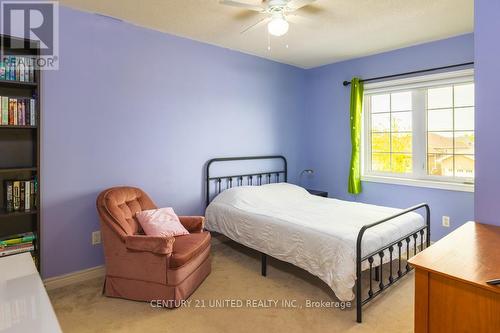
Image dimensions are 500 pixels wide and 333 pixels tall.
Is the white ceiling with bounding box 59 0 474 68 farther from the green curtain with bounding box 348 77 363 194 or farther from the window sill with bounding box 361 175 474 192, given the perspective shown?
the window sill with bounding box 361 175 474 192

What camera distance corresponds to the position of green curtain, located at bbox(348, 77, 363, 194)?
4121mm

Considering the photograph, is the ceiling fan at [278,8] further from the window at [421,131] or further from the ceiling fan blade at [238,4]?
the window at [421,131]

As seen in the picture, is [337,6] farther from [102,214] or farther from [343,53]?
[102,214]

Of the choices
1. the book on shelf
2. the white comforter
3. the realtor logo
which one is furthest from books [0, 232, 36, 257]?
the white comforter

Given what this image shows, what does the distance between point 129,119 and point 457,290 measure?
2953mm

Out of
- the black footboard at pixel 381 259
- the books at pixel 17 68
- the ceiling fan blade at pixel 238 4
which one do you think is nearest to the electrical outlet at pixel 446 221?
the black footboard at pixel 381 259

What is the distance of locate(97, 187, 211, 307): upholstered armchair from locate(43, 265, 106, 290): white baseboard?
1.52 ft

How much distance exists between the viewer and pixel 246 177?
412 cm

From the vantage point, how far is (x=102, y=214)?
8.29 ft

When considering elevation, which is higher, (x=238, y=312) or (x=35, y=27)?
(x=35, y=27)

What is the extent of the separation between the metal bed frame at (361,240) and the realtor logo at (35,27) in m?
1.90

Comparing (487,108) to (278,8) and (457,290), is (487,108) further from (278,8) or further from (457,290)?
(278,8)

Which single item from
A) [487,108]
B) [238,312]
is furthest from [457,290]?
[238,312]

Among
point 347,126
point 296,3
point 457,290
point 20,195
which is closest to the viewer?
point 457,290
